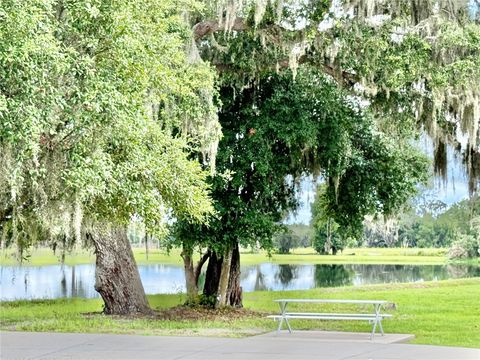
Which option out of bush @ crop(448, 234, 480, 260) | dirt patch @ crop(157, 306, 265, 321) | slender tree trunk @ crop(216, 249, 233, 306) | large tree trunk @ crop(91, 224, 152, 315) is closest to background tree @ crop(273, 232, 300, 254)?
bush @ crop(448, 234, 480, 260)

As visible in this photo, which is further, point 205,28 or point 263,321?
point 263,321

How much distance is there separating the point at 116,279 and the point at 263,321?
3.99m

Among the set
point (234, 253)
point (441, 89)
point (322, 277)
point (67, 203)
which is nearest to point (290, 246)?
point (322, 277)

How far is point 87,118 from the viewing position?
1098cm

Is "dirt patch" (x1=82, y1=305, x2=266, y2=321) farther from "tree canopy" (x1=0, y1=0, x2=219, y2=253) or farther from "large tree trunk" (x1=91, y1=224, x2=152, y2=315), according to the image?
"tree canopy" (x1=0, y1=0, x2=219, y2=253)

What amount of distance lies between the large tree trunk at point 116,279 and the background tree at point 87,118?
6.90m

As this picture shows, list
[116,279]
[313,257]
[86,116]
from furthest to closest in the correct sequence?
[313,257] < [116,279] < [86,116]

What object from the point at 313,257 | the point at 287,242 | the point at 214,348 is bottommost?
the point at 214,348

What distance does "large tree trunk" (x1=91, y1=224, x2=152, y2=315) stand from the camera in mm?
21734

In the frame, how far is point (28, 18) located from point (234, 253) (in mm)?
13901

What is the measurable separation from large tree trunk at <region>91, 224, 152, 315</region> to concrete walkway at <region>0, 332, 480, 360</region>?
20.9ft

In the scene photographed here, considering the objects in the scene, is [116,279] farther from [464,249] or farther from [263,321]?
[464,249]

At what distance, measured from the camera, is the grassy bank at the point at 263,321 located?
17.3 m

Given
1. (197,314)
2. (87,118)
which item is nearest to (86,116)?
(87,118)
